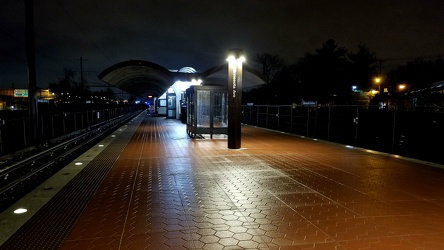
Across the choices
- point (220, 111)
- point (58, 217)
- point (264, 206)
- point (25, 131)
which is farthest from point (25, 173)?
point (220, 111)

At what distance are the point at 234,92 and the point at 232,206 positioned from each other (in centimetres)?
666

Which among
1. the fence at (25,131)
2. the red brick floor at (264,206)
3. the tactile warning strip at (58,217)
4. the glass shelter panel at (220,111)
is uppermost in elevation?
the glass shelter panel at (220,111)

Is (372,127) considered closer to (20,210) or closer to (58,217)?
(58,217)

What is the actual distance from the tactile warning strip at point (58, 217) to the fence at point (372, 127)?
9703mm

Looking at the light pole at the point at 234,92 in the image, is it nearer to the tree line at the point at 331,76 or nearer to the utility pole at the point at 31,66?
the utility pole at the point at 31,66

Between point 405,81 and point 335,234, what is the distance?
6059cm

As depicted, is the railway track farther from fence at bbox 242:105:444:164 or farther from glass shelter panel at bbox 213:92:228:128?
fence at bbox 242:105:444:164

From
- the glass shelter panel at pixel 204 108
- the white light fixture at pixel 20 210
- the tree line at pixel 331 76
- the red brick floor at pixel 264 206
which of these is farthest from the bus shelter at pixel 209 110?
the tree line at pixel 331 76

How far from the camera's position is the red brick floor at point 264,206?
3.98 meters

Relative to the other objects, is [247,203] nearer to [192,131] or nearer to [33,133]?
[33,133]

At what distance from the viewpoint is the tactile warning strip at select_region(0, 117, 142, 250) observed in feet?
12.8

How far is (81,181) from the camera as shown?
6.79m

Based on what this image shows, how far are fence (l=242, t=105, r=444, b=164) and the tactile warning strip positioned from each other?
9.70m

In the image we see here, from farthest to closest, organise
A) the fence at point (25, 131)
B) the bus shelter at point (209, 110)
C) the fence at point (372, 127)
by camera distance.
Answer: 1. the bus shelter at point (209, 110)
2. the fence at point (372, 127)
3. the fence at point (25, 131)
